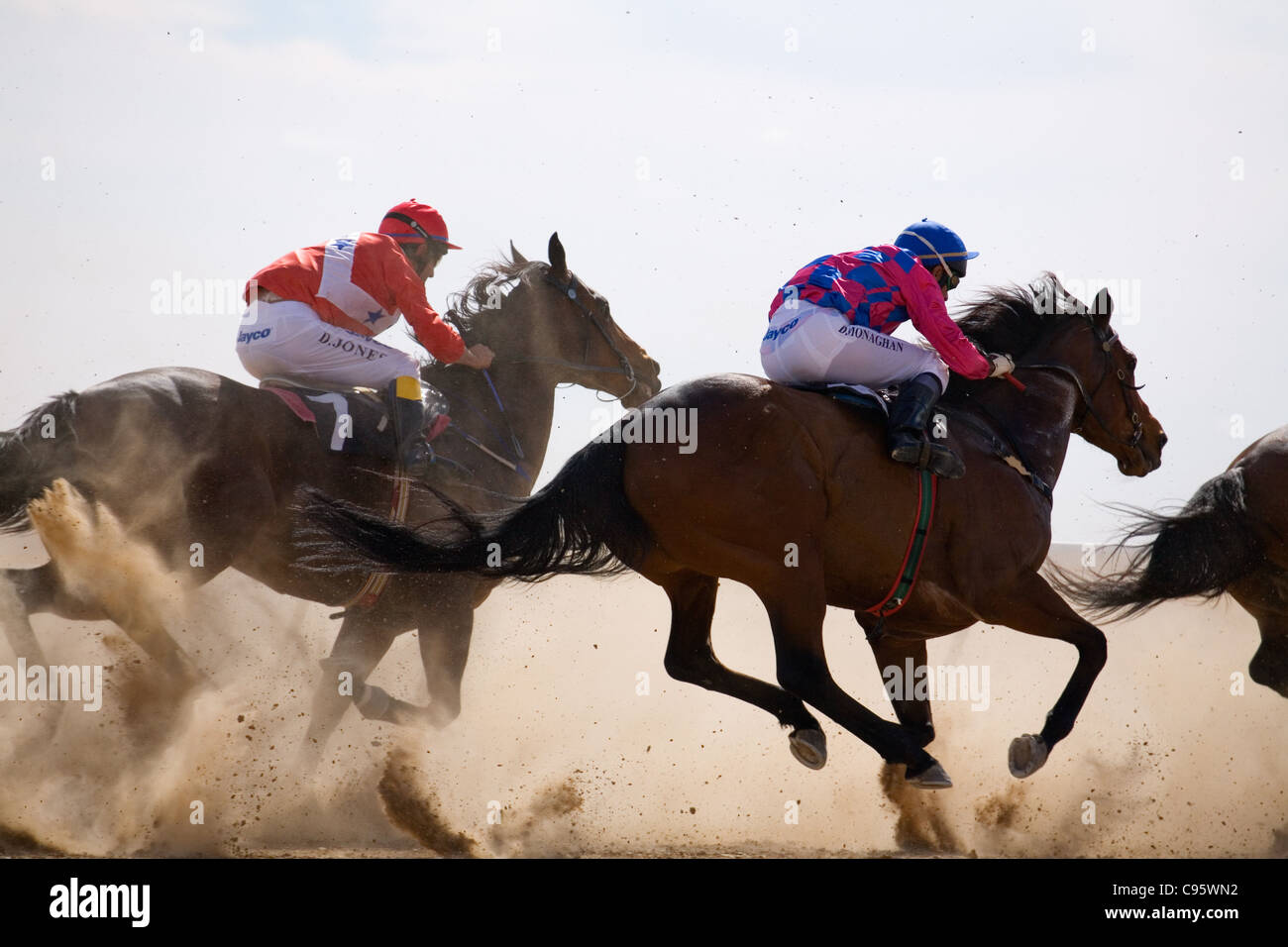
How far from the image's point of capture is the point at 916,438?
205 inches

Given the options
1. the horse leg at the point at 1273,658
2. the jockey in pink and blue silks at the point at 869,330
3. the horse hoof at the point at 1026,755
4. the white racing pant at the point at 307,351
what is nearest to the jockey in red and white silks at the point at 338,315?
the white racing pant at the point at 307,351

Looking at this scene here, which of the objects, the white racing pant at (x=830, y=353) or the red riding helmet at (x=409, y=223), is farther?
the red riding helmet at (x=409, y=223)

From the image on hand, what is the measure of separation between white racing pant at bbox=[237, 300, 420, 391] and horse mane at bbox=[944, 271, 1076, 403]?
2.88 m

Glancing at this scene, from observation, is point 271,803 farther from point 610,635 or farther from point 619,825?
point 610,635

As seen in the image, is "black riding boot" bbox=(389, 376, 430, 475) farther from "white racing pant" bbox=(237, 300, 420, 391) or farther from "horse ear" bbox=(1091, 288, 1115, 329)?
"horse ear" bbox=(1091, 288, 1115, 329)

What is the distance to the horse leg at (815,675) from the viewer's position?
5043mm

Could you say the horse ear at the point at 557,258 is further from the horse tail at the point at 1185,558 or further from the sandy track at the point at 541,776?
the horse tail at the point at 1185,558

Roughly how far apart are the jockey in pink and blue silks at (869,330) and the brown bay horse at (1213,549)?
1.87 m

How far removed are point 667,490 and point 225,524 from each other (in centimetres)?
209

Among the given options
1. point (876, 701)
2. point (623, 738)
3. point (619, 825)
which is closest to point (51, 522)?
point (619, 825)

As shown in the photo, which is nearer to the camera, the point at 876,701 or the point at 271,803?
the point at 271,803

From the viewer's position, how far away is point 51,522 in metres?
5.38

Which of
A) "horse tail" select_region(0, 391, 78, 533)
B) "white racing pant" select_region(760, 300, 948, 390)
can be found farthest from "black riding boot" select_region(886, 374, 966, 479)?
"horse tail" select_region(0, 391, 78, 533)

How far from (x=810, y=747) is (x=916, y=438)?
1.34 m
